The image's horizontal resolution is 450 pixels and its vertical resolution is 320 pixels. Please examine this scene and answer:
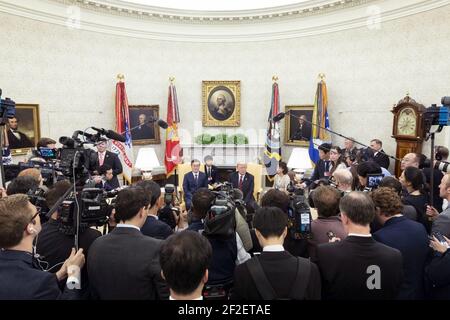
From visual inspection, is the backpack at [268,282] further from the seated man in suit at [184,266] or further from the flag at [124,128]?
the flag at [124,128]

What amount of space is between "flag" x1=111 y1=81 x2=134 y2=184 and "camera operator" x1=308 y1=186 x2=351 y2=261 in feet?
25.4

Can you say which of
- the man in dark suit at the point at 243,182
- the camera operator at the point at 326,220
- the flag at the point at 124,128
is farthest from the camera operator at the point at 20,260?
the flag at the point at 124,128

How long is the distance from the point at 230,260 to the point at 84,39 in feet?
30.3

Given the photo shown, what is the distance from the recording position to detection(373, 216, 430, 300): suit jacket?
8.39 ft

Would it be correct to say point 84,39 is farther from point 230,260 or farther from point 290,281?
point 290,281

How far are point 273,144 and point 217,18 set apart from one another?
15.8ft

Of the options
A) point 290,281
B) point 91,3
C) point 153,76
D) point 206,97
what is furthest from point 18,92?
point 290,281

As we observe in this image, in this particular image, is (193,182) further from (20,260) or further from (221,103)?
(221,103)

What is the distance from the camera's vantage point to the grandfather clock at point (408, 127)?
7668 mm

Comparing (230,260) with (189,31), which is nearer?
(230,260)

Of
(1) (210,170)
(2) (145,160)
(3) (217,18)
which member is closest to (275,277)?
(1) (210,170)

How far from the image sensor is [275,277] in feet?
6.37

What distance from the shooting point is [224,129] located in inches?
458

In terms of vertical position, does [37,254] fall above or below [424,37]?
below
